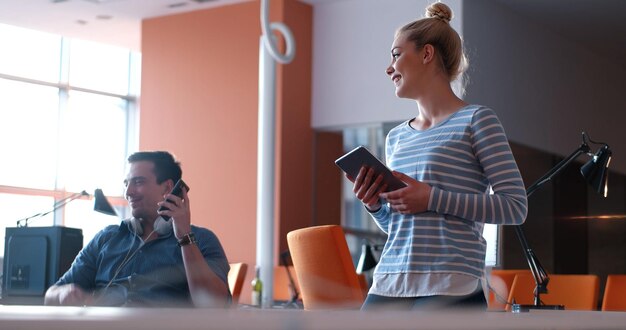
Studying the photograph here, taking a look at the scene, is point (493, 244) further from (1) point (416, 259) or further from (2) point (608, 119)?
(2) point (608, 119)

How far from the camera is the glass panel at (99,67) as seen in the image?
9820 millimetres

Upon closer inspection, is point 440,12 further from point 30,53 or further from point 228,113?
point 30,53

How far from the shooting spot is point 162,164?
3033 mm

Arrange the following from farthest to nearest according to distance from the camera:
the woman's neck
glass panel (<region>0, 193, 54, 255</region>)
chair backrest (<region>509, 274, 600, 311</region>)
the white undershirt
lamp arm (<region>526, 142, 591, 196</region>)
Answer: glass panel (<region>0, 193, 54, 255</region>) < chair backrest (<region>509, 274, 600, 311</region>) < lamp arm (<region>526, 142, 591, 196</region>) < the woman's neck < the white undershirt

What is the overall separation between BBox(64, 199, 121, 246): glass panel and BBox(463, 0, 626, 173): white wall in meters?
4.48

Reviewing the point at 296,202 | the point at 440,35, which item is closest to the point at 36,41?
the point at 296,202

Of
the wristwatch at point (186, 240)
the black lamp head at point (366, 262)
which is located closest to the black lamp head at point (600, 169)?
the black lamp head at point (366, 262)

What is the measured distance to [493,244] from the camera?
9.08 ft

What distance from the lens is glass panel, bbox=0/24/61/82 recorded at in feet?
30.3

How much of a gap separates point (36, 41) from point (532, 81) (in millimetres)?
5161

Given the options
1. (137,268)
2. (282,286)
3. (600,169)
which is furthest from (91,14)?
(137,268)

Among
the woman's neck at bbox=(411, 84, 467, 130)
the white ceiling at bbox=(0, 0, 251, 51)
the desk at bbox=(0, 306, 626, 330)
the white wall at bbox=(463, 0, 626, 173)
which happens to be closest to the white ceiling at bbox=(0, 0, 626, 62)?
the white ceiling at bbox=(0, 0, 251, 51)

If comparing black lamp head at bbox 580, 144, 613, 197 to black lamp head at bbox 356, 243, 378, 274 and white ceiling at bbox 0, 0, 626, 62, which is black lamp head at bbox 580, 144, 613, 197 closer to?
black lamp head at bbox 356, 243, 378, 274

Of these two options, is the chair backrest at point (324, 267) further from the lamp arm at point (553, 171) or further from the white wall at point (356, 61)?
the white wall at point (356, 61)
